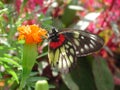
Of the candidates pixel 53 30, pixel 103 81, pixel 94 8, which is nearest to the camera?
pixel 53 30

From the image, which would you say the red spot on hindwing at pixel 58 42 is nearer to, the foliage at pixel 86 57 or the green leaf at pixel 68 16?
the foliage at pixel 86 57

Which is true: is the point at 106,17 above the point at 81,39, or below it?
below

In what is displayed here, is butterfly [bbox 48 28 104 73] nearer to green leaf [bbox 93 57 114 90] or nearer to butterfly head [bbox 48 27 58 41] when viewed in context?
butterfly head [bbox 48 27 58 41]

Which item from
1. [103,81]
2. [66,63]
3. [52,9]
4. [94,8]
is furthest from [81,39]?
[94,8]

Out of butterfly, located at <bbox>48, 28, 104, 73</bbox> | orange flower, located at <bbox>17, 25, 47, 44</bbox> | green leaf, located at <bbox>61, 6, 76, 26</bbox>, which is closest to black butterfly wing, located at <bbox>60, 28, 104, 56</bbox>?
butterfly, located at <bbox>48, 28, 104, 73</bbox>

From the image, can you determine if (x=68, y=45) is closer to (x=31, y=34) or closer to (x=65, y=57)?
(x=65, y=57)

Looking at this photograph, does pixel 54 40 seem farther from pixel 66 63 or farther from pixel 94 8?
pixel 94 8

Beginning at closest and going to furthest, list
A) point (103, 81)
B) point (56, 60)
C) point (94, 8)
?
point (56, 60) → point (103, 81) → point (94, 8)

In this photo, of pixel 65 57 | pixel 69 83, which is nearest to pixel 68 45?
pixel 65 57
